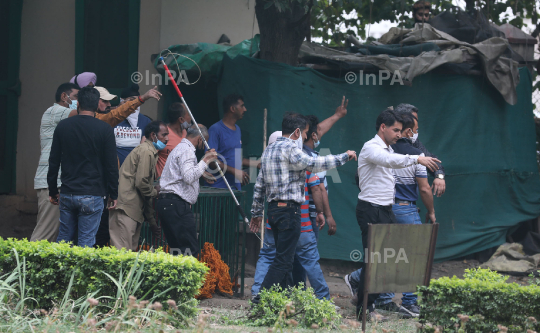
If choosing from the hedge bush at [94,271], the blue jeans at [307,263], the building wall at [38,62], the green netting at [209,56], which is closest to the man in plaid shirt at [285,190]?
the blue jeans at [307,263]

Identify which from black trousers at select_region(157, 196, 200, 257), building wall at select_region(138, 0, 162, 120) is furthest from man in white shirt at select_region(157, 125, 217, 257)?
building wall at select_region(138, 0, 162, 120)

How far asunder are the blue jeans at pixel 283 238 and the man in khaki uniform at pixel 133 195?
1.38 meters

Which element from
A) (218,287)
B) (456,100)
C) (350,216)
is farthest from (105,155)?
(456,100)

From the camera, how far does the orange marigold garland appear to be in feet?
19.9

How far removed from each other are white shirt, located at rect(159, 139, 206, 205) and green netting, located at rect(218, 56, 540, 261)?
6.16 ft

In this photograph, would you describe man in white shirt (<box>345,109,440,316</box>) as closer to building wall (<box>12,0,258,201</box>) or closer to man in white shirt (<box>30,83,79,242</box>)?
man in white shirt (<box>30,83,79,242</box>)

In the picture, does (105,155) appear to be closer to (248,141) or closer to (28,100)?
(248,141)

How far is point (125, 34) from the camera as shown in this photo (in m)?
8.63

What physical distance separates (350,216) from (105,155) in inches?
147

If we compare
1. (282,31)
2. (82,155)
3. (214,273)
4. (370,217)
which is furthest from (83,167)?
(282,31)

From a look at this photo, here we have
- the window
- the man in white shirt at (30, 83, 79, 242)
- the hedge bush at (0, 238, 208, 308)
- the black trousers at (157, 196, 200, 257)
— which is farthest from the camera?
the window

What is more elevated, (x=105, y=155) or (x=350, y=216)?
(x=105, y=155)

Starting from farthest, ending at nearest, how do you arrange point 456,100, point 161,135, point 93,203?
point 456,100 → point 161,135 → point 93,203

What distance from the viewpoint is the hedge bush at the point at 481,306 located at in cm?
409
